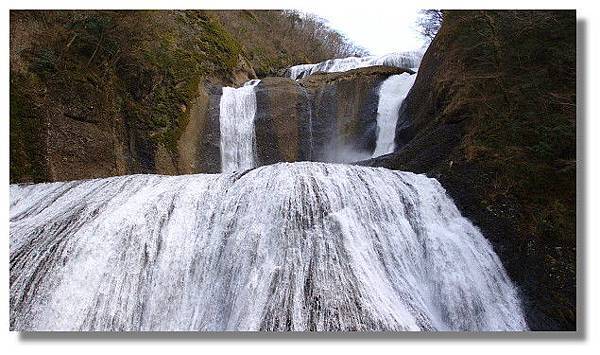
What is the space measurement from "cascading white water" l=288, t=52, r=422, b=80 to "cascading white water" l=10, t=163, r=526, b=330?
835 centimetres

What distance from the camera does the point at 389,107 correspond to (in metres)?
9.76

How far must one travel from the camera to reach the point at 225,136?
9609 millimetres

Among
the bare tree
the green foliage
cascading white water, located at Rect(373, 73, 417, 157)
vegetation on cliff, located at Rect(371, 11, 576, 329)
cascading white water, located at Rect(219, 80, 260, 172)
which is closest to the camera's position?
vegetation on cliff, located at Rect(371, 11, 576, 329)

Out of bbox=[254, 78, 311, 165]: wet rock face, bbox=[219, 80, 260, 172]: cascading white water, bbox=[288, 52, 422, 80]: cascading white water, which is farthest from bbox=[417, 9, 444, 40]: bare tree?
bbox=[288, 52, 422, 80]: cascading white water

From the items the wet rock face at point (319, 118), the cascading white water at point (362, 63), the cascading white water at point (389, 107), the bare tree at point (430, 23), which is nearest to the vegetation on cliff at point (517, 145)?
the bare tree at point (430, 23)

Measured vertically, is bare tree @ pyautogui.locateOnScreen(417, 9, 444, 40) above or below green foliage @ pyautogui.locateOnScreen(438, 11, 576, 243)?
above

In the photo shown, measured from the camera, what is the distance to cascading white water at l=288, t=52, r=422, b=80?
42.6 ft

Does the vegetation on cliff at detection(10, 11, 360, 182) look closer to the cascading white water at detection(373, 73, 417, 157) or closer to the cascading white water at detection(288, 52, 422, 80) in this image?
the cascading white water at detection(288, 52, 422, 80)

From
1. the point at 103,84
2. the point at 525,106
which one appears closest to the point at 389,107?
the point at 525,106

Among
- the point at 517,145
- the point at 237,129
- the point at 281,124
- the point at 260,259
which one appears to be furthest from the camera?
the point at 281,124

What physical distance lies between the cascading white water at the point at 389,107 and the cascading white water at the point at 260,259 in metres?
3.82

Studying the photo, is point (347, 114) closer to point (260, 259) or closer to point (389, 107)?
point (389, 107)

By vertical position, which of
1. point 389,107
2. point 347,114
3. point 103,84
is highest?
point 103,84

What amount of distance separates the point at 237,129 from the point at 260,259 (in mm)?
5740
